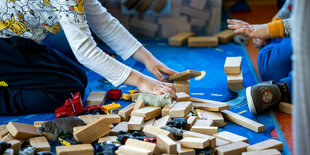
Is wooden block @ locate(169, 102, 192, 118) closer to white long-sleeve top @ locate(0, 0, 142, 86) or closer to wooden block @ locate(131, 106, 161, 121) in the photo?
wooden block @ locate(131, 106, 161, 121)

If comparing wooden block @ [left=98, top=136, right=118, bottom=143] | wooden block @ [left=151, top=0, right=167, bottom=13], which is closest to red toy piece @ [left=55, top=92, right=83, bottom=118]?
wooden block @ [left=98, top=136, right=118, bottom=143]

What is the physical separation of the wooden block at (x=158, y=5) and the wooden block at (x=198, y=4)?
175 mm

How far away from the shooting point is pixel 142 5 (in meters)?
2.36

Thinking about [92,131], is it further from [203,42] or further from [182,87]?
[203,42]

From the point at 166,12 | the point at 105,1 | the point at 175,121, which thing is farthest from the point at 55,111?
the point at 166,12

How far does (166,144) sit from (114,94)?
1.96 ft

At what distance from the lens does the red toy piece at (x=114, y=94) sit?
156 centimetres

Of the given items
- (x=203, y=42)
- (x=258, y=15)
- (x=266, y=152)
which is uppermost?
(x=258, y=15)

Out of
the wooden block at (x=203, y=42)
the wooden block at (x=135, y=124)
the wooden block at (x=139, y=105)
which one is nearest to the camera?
the wooden block at (x=135, y=124)

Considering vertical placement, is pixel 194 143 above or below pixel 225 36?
below

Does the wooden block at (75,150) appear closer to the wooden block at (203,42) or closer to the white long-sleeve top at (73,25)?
the white long-sleeve top at (73,25)

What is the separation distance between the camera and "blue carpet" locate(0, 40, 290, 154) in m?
1.30

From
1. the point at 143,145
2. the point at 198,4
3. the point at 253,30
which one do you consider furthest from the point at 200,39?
the point at 143,145

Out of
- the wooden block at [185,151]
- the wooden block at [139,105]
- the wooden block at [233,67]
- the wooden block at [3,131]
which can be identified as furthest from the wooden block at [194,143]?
the wooden block at [233,67]
